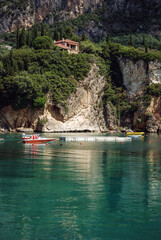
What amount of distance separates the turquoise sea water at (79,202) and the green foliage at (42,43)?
97.3m

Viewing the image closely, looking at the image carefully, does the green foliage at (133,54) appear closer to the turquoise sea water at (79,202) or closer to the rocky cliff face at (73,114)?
the rocky cliff face at (73,114)

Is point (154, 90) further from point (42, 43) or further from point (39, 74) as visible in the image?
point (39, 74)

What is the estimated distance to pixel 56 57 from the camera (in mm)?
126250

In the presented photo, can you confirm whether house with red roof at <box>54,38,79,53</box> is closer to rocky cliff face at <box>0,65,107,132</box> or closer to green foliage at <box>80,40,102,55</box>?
green foliage at <box>80,40,102,55</box>

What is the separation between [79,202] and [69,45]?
123968 millimetres

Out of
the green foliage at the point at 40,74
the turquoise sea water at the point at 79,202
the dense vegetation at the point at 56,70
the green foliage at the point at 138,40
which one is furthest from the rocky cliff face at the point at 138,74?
the turquoise sea water at the point at 79,202

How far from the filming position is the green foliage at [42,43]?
129875mm

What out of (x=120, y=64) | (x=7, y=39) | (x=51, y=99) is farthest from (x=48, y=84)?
(x=7, y=39)

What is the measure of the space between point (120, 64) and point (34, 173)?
116879 mm

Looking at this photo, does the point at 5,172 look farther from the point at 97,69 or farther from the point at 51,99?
the point at 97,69

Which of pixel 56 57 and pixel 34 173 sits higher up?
pixel 56 57

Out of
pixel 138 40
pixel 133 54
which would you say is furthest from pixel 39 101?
pixel 138 40

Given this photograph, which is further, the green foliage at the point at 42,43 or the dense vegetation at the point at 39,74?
the green foliage at the point at 42,43

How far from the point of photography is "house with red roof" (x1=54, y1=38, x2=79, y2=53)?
454 feet
